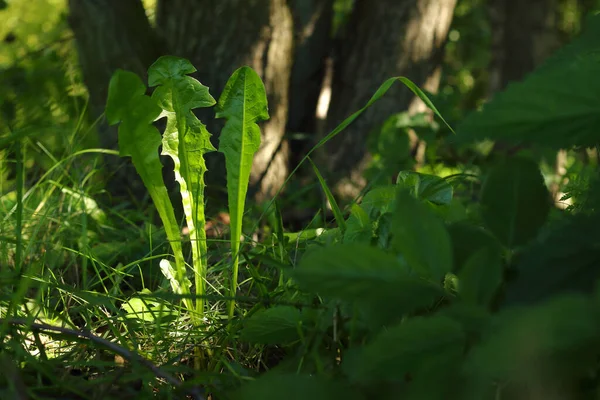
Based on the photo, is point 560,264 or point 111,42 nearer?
point 560,264

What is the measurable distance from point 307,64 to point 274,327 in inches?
101

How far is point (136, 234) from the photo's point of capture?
184 centimetres

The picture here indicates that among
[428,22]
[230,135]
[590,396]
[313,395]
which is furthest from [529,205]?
[428,22]

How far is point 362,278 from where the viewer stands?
2.16 feet

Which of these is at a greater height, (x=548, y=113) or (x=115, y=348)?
(x=548, y=113)

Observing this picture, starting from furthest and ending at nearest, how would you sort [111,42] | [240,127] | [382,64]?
[382,64] < [111,42] < [240,127]

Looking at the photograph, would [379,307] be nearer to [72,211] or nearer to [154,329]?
[154,329]

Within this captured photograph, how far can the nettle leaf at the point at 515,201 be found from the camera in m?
0.74

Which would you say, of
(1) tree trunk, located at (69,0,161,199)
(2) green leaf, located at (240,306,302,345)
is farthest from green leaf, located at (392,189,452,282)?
(1) tree trunk, located at (69,0,161,199)

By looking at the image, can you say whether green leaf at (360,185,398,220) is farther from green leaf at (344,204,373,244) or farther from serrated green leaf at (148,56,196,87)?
serrated green leaf at (148,56,196,87)

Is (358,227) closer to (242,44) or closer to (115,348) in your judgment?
(115,348)

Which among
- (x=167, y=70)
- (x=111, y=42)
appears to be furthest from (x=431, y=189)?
(x=111, y=42)

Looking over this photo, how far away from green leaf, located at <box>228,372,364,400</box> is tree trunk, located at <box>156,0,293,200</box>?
6.80 ft

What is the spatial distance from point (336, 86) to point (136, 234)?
1.86m
